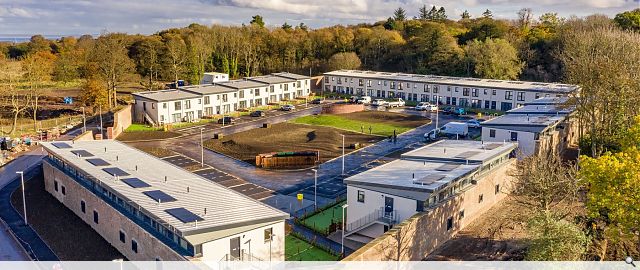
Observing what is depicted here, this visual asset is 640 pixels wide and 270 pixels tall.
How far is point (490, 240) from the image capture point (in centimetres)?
2964

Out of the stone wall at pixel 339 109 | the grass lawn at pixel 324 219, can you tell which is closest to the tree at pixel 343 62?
the stone wall at pixel 339 109

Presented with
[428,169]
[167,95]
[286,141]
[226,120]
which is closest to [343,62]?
[226,120]

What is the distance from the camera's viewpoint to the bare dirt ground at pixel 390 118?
66.4m

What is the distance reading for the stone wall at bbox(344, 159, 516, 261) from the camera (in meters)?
24.7

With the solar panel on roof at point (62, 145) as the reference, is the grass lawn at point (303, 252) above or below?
below

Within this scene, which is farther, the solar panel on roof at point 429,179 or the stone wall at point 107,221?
the solar panel on roof at point 429,179

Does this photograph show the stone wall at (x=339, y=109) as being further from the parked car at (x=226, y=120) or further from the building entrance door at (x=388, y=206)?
the building entrance door at (x=388, y=206)

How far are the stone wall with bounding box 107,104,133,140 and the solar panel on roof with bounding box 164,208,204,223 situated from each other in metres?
35.1

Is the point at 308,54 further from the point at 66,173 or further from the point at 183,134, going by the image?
the point at 66,173

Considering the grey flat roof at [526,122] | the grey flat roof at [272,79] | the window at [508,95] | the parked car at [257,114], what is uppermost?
the grey flat roof at [272,79]

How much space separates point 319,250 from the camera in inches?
1177

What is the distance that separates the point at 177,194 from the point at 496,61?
70.9m

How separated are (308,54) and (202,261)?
9257 centimetres

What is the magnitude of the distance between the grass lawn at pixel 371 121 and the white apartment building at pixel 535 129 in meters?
14.0
